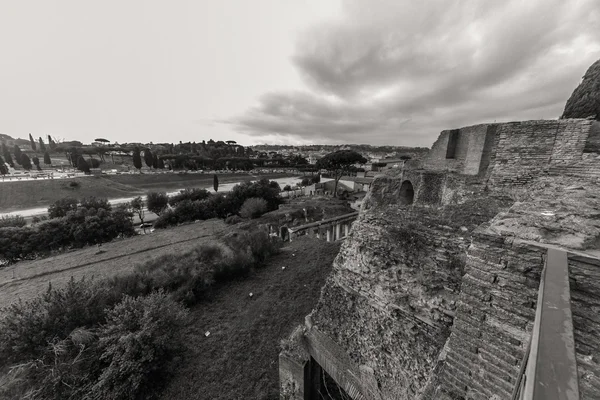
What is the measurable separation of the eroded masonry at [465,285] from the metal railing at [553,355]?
2.09 feet

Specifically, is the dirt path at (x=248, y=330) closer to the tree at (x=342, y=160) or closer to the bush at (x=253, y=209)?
the bush at (x=253, y=209)

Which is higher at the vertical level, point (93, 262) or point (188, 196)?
point (188, 196)

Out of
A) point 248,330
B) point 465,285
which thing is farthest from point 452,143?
point 248,330

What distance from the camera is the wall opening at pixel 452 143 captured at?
10438mm

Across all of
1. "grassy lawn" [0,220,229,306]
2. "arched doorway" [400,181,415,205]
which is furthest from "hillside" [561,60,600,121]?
"grassy lawn" [0,220,229,306]

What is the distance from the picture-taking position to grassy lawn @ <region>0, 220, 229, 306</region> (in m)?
13.7

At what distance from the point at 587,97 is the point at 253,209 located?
2415cm

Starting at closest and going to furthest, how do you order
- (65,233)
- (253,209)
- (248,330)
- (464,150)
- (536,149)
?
(536,149)
(248,330)
(464,150)
(65,233)
(253,209)

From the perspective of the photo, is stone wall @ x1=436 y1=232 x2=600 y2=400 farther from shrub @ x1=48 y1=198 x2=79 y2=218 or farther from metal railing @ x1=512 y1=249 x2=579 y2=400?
shrub @ x1=48 y1=198 x2=79 y2=218

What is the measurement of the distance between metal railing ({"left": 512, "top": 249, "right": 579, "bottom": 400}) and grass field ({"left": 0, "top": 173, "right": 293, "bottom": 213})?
49171 mm

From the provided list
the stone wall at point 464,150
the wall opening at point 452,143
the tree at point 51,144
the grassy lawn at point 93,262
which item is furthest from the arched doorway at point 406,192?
the tree at point 51,144

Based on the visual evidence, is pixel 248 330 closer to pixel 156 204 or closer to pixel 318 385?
pixel 318 385

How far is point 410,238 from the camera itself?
12.3 feet

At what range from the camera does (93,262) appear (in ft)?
54.2
